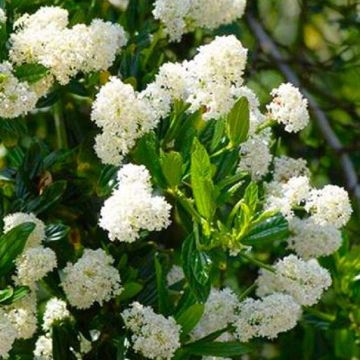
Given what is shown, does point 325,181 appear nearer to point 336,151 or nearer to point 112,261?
point 336,151

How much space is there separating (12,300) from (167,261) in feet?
1.15

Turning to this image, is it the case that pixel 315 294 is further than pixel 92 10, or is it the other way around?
pixel 92 10

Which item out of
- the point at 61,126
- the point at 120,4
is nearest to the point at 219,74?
the point at 61,126

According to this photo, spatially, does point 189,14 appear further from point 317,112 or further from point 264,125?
point 317,112

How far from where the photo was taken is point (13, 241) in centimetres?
150

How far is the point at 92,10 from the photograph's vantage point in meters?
1.83

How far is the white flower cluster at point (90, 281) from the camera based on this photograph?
1553 millimetres

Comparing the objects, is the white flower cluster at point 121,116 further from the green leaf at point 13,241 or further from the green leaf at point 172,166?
the green leaf at point 13,241

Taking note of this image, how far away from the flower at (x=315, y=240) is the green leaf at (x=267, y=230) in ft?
0.84

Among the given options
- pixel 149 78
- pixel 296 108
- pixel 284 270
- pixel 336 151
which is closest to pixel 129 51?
pixel 149 78

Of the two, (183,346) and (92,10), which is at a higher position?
(92,10)

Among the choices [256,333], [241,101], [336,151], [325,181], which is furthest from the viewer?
[325,181]

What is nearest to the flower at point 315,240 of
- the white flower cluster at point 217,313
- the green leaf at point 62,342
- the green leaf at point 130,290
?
the white flower cluster at point 217,313

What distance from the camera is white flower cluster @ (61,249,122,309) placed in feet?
5.09
